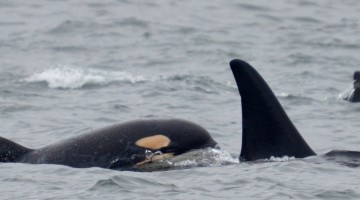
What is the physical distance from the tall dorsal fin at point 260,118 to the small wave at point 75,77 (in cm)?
1000

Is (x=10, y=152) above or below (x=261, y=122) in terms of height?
below

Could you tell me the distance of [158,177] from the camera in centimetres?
1396

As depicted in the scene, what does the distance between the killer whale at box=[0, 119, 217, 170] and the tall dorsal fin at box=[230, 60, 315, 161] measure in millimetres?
837

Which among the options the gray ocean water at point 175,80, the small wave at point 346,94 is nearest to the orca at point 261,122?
the gray ocean water at point 175,80

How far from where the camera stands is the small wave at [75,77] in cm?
2419

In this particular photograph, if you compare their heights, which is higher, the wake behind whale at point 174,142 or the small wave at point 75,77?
the wake behind whale at point 174,142

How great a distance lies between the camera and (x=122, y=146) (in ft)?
47.8

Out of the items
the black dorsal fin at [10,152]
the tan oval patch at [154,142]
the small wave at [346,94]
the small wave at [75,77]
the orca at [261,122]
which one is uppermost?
the orca at [261,122]

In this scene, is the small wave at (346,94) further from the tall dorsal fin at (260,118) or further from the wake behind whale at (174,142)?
the tall dorsal fin at (260,118)

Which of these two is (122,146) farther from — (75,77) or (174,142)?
(75,77)

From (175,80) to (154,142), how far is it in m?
10.2

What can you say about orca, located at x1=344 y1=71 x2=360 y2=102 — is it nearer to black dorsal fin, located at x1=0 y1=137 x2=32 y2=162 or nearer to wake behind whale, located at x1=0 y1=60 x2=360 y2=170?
wake behind whale, located at x1=0 y1=60 x2=360 y2=170

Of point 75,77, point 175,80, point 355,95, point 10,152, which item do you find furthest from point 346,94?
A: point 10,152

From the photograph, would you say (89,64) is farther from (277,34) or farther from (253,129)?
(253,129)
